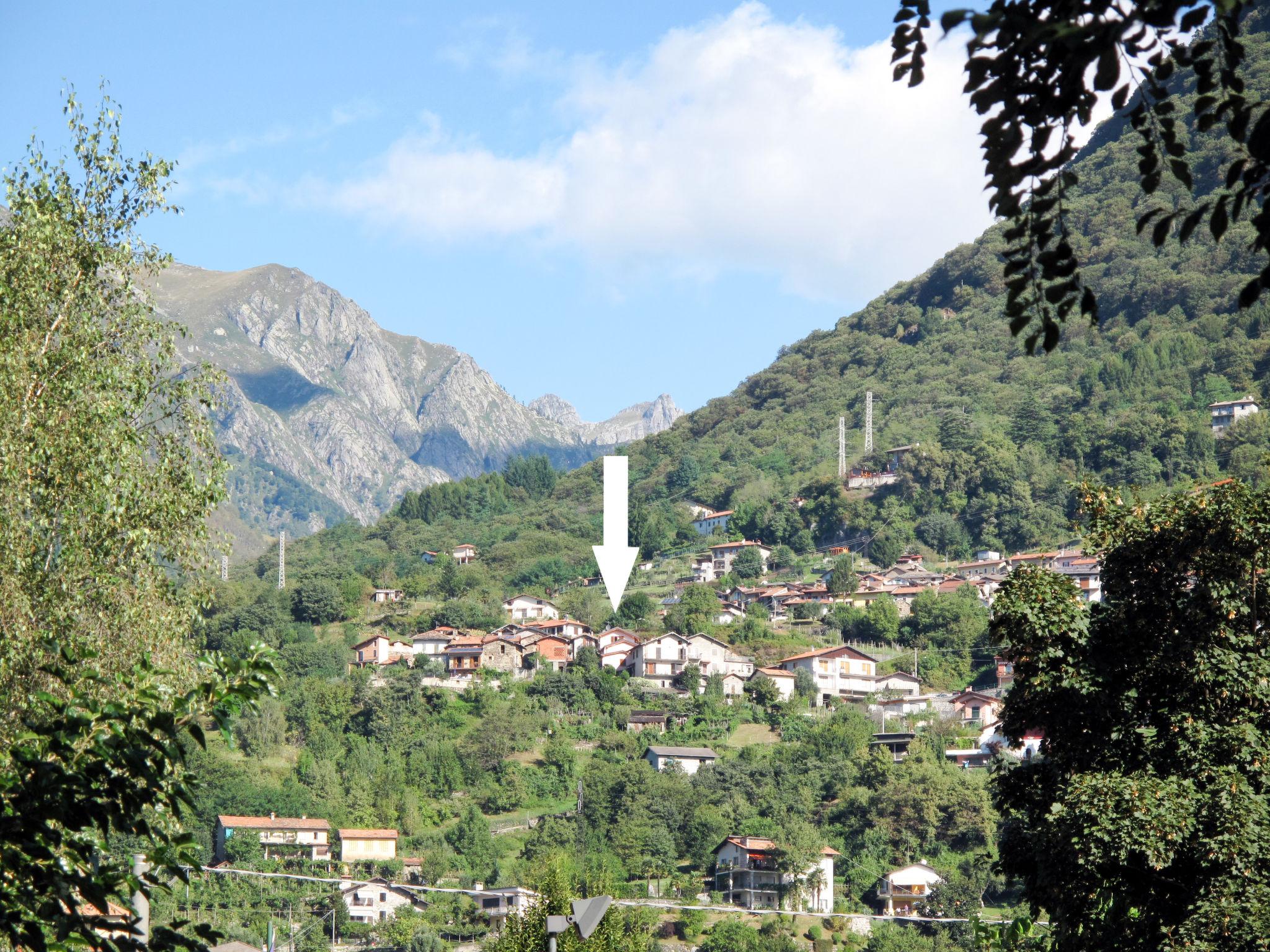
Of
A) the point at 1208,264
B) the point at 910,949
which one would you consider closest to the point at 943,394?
the point at 1208,264

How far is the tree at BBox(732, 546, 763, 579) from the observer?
88.8m

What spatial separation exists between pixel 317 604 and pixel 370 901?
111 ft

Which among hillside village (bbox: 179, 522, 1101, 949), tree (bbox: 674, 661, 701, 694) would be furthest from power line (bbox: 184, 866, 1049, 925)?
tree (bbox: 674, 661, 701, 694)

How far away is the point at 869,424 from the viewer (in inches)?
4109

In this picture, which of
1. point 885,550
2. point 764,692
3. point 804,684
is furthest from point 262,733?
point 885,550

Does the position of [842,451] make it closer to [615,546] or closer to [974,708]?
[974,708]

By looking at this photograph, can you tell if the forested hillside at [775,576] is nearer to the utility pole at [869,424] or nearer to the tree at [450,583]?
the tree at [450,583]

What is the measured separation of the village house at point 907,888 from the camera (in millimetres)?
46781

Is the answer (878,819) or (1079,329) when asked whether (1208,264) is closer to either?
(1079,329)

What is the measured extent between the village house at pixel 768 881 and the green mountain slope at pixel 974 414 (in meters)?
38.5

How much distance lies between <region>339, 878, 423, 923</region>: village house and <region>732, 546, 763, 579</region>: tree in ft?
146

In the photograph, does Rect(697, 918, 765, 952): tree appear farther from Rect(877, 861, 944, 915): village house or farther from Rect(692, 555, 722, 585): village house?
Rect(692, 555, 722, 585): village house

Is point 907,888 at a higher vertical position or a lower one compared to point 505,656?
lower

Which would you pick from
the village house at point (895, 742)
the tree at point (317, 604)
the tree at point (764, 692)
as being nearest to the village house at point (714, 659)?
the tree at point (764, 692)
